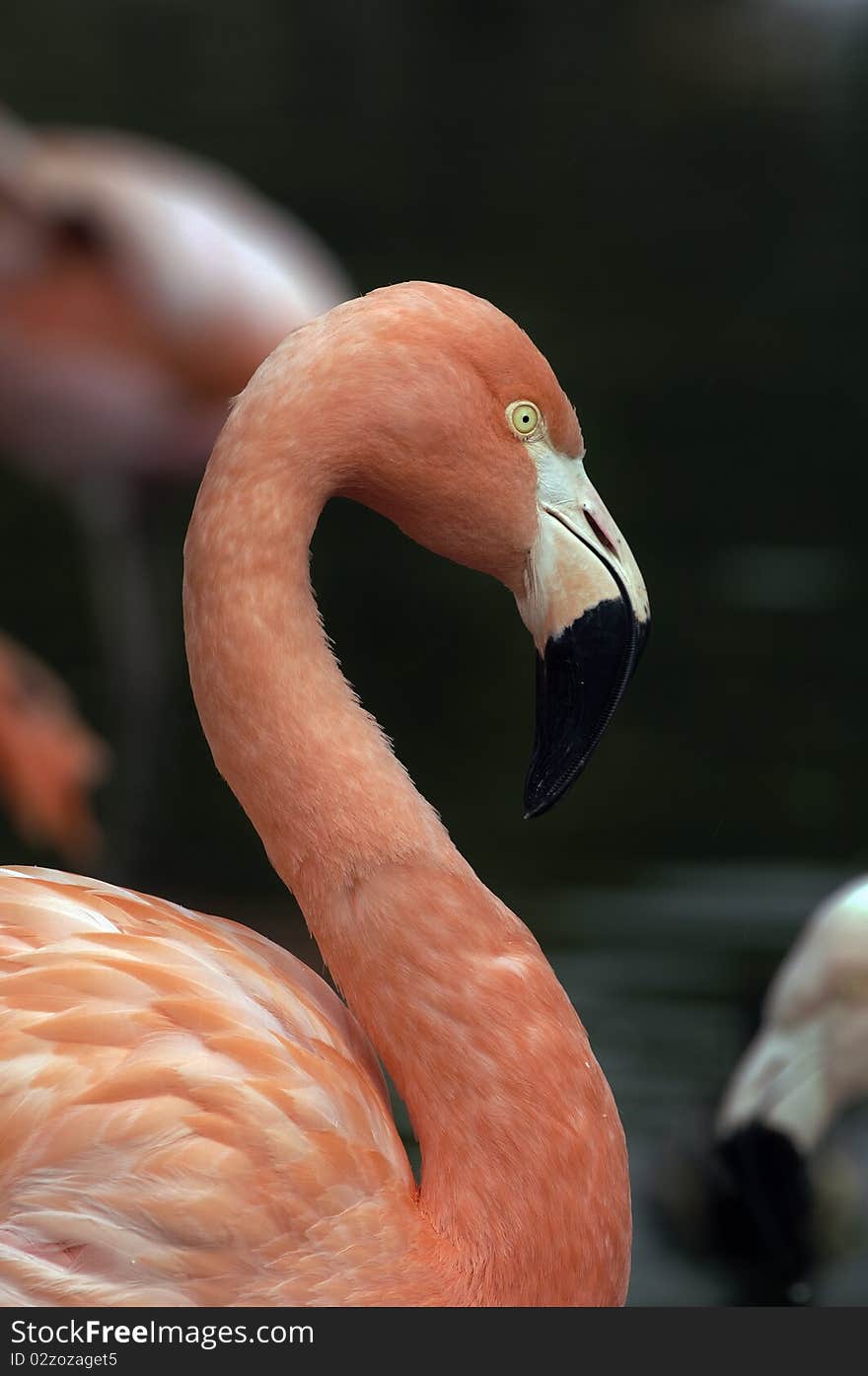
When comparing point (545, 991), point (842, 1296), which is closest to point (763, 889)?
point (842, 1296)

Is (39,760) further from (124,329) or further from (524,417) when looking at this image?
(524,417)

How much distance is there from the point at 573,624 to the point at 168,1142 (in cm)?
68

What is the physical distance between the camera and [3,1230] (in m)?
2.06

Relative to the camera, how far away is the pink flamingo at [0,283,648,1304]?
2.11m

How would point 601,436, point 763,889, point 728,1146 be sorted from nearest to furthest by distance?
point 728,1146, point 763,889, point 601,436

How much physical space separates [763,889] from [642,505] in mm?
2894

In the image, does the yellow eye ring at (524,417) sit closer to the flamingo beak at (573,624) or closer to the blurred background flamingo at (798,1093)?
the flamingo beak at (573,624)

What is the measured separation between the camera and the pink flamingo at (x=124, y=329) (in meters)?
6.30

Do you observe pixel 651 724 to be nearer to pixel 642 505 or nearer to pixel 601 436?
pixel 642 505

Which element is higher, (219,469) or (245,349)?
(245,349)

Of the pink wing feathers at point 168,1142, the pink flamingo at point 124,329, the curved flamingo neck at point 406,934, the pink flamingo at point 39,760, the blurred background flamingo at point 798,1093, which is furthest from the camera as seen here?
the pink flamingo at point 124,329

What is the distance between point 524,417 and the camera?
2.31m

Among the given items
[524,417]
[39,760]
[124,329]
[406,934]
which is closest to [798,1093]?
[406,934]

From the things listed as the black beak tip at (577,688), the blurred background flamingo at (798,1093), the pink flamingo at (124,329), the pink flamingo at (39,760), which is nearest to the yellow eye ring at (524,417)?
the black beak tip at (577,688)
